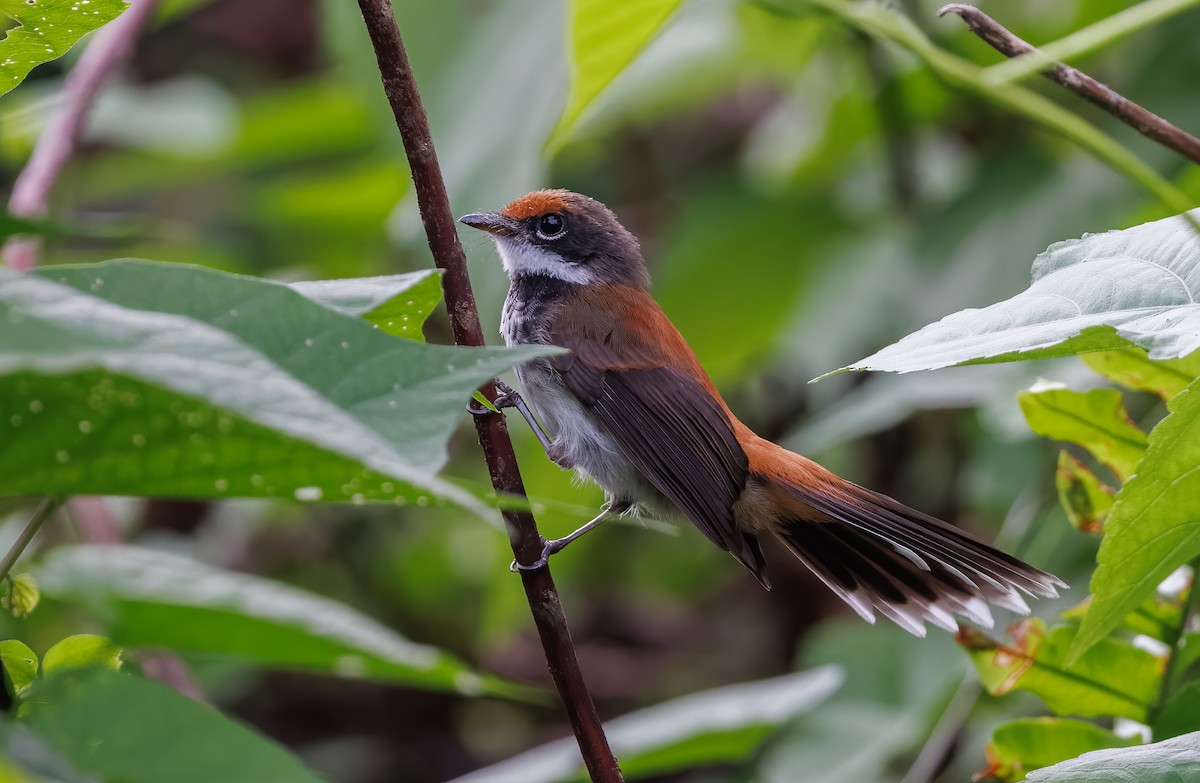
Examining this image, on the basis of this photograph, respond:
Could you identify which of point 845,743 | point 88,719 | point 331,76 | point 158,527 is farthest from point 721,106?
point 88,719

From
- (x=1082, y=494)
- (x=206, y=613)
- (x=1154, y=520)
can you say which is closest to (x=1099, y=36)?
(x=1082, y=494)

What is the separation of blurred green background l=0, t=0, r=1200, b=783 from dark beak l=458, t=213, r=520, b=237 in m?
0.12

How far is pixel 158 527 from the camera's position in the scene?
228 inches

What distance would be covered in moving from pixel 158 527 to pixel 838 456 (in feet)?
10.7

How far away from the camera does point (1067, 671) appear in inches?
69.9

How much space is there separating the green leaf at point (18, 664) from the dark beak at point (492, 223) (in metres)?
2.44

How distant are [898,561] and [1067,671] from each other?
0.97 metres

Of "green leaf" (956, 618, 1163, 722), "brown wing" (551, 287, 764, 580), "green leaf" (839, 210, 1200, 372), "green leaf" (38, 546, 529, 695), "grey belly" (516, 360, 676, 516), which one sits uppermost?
"green leaf" (839, 210, 1200, 372)

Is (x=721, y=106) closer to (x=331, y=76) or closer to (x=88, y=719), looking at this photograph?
(x=331, y=76)

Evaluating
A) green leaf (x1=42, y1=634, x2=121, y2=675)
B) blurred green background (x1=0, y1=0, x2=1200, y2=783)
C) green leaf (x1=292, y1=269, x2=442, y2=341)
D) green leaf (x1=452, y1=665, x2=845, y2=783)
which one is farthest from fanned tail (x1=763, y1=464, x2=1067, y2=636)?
green leaf (x1=42, y1=634, x2=121, y2=675)

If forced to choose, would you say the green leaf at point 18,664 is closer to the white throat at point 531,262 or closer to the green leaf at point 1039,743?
the green leaf at point 1039,743

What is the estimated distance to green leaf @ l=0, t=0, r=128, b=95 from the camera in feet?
3.97

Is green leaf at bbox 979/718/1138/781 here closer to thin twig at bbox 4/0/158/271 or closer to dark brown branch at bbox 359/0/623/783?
dark brown branch at bbox 359/0/623/783

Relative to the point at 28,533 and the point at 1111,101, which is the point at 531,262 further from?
the point at 28,533
